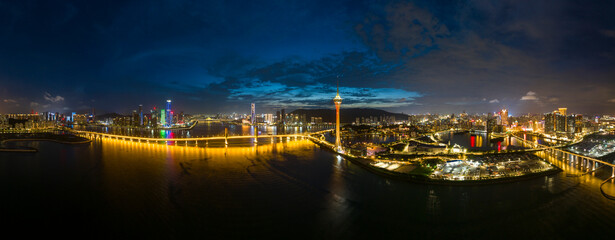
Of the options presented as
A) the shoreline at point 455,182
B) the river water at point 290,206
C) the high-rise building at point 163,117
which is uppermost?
the high-rise building at point 163,117

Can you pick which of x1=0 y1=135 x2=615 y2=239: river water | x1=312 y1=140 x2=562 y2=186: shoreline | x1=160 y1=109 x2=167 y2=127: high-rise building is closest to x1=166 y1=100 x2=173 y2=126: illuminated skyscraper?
x1=160 y1=109 x2=167 y2=127: high-rise building

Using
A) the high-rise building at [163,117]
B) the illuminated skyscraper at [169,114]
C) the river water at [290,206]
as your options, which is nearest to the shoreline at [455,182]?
the river water at [290,206]

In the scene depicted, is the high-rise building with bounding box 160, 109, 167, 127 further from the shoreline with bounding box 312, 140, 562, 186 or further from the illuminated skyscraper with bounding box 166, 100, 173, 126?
the shoreline with bounding box 312, 140, 562, 186

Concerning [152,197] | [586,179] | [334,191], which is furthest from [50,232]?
[586,179]

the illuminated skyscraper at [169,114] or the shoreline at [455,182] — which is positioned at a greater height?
the illuminated skyscraper at [169,114]

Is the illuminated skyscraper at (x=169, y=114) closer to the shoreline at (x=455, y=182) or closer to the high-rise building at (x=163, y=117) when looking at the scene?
the high-rise building at (x=163, y=117)

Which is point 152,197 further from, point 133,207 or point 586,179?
point 586,179

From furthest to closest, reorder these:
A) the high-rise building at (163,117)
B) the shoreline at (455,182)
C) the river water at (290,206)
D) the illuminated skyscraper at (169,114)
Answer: the high-rise building at (163,117) → the illuminated skyscraper at (169,114) → the shoreline at (455,182) → the river water at (290,206)

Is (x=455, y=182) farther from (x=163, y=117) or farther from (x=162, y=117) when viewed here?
(x=162, y=117)
